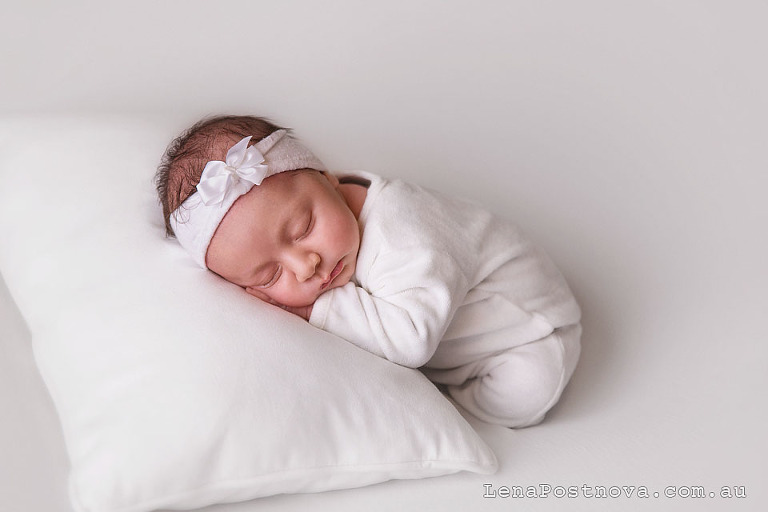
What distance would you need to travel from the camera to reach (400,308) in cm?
174

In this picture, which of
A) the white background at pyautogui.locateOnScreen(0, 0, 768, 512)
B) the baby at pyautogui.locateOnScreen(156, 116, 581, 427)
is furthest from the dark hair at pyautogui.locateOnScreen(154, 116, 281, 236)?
the white background at pyautogui.locateOnScreen(0, 0, 768, 512)

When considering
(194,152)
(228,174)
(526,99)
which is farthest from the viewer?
(526,99)

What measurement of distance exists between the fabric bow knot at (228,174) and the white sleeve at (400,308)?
27 cm

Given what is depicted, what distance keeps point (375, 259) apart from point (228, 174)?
0.33 meters

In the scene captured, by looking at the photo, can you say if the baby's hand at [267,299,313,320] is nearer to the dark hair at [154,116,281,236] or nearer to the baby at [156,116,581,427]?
the baby at [156,116,581,427]

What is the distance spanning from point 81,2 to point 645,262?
1.76 m

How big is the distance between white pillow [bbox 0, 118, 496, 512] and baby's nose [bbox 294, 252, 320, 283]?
3.1 inches

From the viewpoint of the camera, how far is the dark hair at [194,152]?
175 centimetres

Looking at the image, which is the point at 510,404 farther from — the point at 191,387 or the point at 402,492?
the point at 191,387

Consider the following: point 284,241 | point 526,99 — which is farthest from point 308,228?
point 526,99

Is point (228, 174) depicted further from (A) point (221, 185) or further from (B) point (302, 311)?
(B) point (302, 311)

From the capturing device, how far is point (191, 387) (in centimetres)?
146

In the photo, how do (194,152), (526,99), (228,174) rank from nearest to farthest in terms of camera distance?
(228,174), (194,152), (526,99)

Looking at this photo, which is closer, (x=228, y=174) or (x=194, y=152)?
(x=228, y=174)
